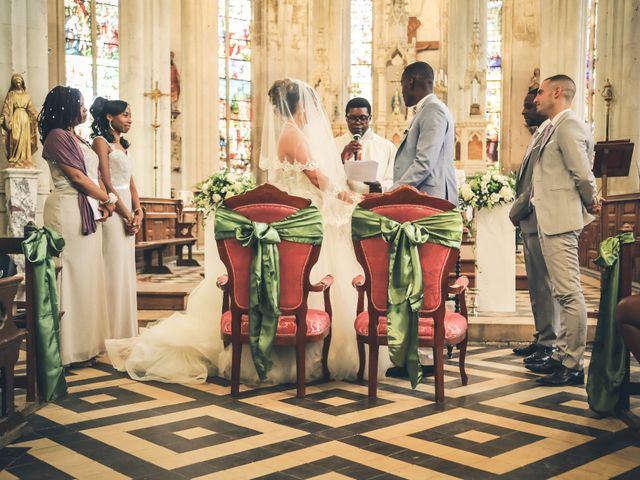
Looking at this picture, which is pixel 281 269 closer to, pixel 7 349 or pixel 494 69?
pixel 7 349

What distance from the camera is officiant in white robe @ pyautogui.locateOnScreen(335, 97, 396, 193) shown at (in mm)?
5336

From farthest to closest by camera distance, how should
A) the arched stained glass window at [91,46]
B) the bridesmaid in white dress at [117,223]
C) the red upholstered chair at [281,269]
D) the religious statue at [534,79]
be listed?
the religious statue at [534,79], the arched stained glass window at [91,46], the bridesmaid in white dress at [117,223], the red upholstered chair at [281,269]

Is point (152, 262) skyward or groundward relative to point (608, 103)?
groundward

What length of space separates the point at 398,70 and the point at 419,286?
18.0 meters

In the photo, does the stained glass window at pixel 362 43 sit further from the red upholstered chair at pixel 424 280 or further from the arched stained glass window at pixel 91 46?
the red upholstered chair at pixel 424 280

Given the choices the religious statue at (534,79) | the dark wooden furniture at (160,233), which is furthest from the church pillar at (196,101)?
the religious statue at (534,79)

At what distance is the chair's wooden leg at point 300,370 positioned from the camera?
13.2ft

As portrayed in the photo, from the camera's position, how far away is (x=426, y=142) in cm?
460

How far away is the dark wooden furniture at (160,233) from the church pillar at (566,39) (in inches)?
337

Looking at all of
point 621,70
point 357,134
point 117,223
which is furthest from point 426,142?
point 621,70

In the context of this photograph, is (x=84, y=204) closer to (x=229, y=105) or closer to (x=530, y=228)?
(x=530, y=228)

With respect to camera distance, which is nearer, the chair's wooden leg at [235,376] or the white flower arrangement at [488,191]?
the chair's wooden leg at [235,376]

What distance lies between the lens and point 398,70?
21.0m

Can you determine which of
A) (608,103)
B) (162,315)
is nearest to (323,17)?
(608,103)
